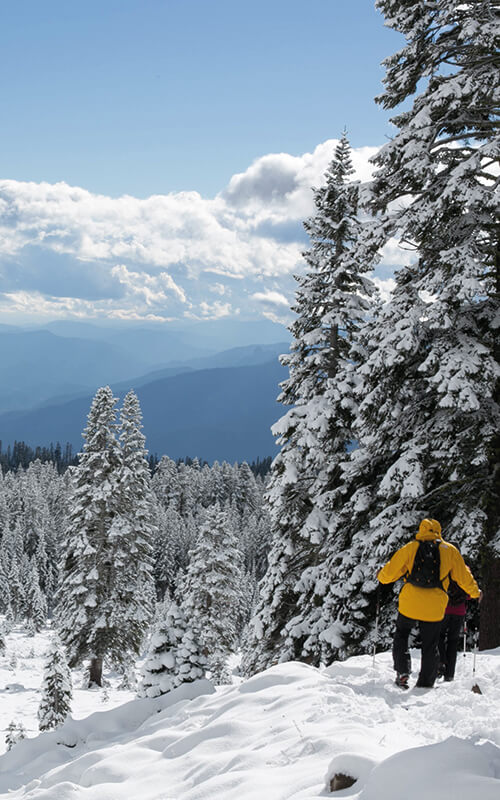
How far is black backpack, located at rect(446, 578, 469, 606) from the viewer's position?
24.6 ft

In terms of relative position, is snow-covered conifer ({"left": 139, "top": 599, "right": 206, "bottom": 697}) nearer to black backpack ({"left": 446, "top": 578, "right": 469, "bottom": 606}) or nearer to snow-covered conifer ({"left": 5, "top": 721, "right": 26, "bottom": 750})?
snow-covered conifer ({"left": 5, "top": 721, "right": 26, "bottom": 750})

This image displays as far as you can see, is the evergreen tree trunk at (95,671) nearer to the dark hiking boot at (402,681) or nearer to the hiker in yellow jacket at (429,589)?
the dark hiking boot at (402,681)

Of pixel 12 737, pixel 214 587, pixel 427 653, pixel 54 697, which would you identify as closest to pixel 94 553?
pixel 54 697

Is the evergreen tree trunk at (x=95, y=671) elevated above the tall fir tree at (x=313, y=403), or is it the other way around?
the tall fir tree at (x=313, y=403)

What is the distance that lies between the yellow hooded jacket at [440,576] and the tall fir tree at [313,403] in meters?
7.00

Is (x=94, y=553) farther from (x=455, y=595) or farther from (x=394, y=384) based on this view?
(x=455, y=595)

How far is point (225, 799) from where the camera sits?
4.39m

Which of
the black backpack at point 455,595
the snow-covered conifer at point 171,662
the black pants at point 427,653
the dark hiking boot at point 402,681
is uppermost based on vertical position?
the black backpack at point 455,595

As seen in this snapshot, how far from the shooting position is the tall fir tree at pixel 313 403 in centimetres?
1427

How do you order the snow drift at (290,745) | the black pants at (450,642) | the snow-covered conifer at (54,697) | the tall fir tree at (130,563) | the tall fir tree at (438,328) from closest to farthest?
the snow drift at (290,745), the black pants at (450,642), the tall fir tree at (438,328), the snow-covered conifer at (54,697), the tall fir tree at (130,563)

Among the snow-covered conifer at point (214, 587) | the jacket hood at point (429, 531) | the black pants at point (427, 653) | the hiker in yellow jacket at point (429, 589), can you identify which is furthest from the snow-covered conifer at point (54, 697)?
the jacket hood at point (429, 531)

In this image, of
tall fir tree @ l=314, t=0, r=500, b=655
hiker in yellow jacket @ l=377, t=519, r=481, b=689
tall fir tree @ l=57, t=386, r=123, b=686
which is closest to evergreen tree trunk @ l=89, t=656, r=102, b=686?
tall fir tree @ l=57, t=386, r=123, b=686

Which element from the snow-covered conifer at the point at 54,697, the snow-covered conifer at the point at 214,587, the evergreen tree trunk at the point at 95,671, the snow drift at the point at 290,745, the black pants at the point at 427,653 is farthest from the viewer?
the snow-covered conifer at the point at 214,587

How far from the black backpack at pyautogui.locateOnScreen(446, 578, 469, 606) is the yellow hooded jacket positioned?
629mm
